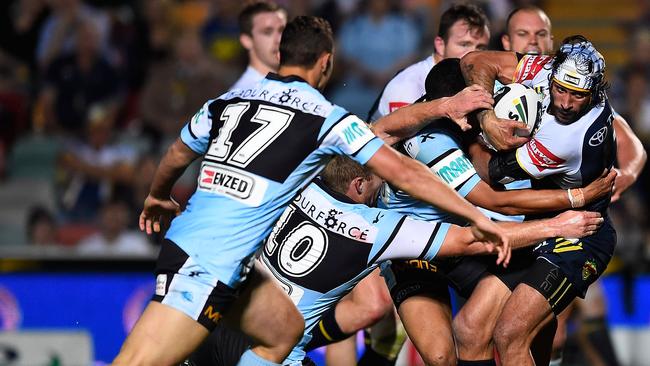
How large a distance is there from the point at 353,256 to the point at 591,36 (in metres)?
8.54

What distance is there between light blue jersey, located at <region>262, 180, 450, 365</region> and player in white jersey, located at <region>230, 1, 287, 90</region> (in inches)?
105

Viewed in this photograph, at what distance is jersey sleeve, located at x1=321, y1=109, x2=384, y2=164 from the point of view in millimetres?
5727

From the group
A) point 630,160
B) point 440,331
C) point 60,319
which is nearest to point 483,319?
point 440,331

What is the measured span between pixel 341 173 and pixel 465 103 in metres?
1.08

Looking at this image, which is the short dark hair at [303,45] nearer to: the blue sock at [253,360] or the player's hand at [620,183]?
the blue sock at [253,360]

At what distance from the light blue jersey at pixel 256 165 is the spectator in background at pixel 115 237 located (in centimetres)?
503

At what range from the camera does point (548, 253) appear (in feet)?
22.4

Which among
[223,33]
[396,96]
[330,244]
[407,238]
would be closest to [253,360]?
[330,244]

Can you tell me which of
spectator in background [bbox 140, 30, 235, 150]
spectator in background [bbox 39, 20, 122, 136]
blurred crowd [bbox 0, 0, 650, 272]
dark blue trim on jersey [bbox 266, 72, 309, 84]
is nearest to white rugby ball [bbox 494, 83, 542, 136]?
dark blue trim on jersey [bbox 266, 72, 309, 84]

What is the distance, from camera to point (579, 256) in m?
6.80

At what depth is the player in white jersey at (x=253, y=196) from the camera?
571cm

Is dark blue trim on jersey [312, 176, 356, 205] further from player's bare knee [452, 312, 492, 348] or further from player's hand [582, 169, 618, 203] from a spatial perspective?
player's hand [582, 169, 618, 203]

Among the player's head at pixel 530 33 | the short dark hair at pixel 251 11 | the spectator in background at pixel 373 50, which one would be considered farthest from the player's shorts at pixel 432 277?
the spectator in background at pixel 373 50

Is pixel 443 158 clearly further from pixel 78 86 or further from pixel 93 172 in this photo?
pixel 78 86
